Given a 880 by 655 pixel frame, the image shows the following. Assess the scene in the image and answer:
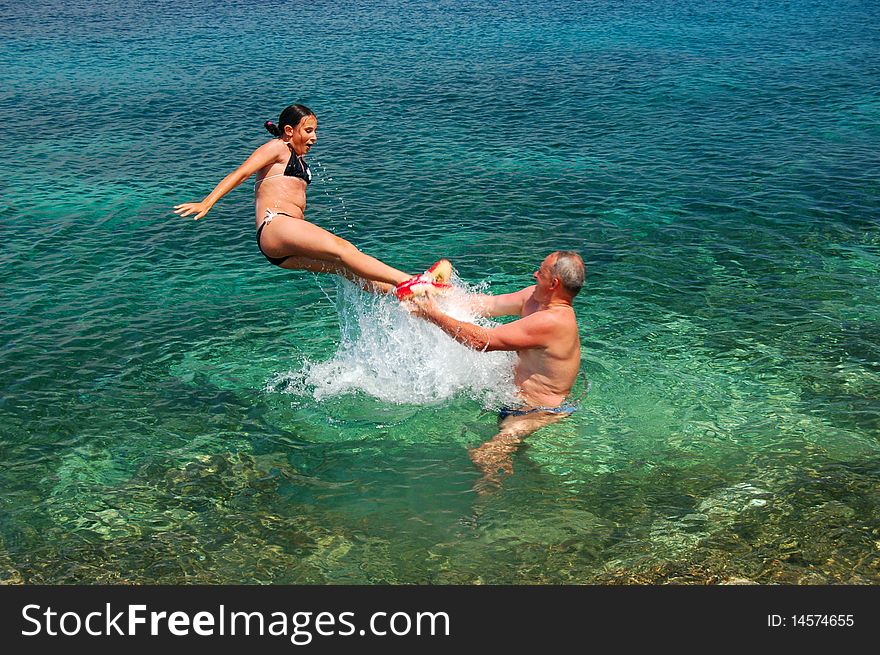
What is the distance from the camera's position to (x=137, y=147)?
66.0 feet

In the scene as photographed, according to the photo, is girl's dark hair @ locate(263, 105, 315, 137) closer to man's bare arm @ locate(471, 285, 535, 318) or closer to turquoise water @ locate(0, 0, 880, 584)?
turquoise water @ locate(0, 0, 880, 584)

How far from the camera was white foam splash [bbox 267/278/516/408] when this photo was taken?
9930 millimetres

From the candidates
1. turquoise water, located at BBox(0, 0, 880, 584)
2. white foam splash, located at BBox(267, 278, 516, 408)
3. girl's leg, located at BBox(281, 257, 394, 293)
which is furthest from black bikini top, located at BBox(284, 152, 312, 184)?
turquoise water, located at BBox(0, 0, 880, 584)

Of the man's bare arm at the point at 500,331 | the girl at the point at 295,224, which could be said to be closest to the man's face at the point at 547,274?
the man's bare arm at the point at 500,331

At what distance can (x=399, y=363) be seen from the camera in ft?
34.6

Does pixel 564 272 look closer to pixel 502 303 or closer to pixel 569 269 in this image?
pixel 569 269

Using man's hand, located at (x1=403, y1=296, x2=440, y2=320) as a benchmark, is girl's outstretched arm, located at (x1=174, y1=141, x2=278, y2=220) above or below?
above

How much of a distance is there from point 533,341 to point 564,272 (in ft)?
2.29

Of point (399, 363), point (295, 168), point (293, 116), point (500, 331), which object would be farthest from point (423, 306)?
point (293, 116)

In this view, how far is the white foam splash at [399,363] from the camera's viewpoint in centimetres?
993

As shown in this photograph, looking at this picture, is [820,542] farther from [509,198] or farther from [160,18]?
[160,18]

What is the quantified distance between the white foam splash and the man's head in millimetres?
1434

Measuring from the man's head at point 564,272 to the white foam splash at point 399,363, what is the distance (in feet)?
4.70

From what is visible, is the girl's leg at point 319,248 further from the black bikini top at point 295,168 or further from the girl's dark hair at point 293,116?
the girl's dark hair at point 293,116
